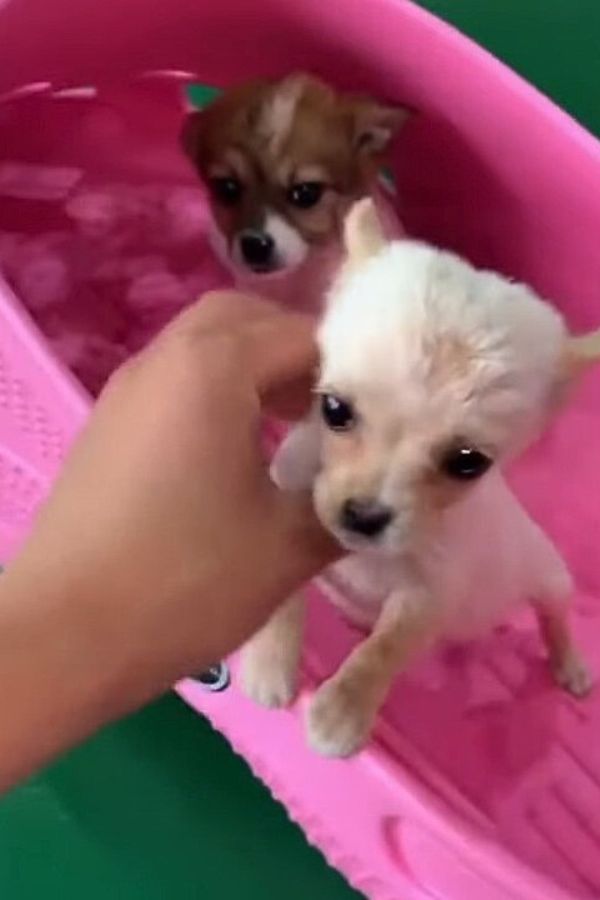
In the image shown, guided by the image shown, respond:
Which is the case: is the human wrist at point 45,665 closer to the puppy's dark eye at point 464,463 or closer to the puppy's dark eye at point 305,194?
the puppy's dark eye at point 464,463

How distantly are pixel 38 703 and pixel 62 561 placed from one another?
0.07m

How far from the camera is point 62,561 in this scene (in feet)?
2.62

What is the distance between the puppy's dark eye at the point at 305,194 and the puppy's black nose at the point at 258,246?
0.14ft

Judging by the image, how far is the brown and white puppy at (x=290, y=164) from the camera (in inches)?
55.3

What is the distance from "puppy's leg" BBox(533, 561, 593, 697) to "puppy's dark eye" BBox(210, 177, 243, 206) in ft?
1.56

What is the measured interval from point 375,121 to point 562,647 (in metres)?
0.48

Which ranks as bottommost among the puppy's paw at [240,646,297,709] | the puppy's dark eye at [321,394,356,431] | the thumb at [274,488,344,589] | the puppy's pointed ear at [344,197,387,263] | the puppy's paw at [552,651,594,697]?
the puppy's paw at [552,651,594,697]

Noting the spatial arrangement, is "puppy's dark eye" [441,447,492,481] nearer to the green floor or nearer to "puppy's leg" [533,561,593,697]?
"puppy's leg" [533,561,593,697]

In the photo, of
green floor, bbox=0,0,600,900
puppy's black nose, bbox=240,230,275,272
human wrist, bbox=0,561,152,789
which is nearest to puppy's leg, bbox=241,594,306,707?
human wrist, bbox=0,561,152,789

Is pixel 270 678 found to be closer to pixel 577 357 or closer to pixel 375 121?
pixel 577 357

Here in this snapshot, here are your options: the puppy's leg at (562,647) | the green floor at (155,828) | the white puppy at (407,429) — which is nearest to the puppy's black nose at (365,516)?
the white puppy at (407,429)

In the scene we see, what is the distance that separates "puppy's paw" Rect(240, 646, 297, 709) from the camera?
3.39 feet

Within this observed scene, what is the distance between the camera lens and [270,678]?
103cm

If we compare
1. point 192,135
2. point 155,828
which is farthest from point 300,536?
point 192,135
